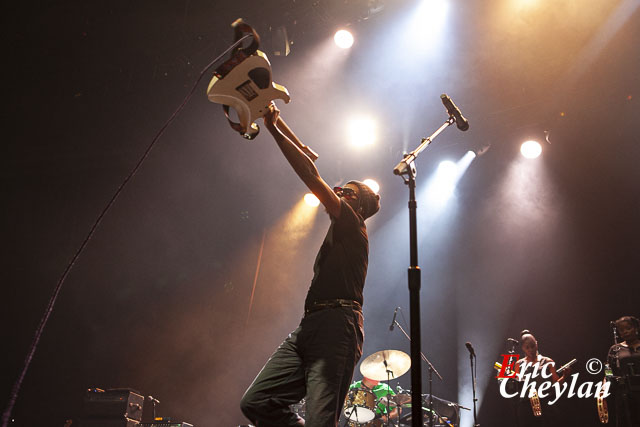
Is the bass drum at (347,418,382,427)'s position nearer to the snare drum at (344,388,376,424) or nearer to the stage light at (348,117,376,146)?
the snare drum at (344,388,376,424)

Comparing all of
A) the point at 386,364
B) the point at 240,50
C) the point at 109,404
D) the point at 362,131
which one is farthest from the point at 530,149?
the point at 109,404

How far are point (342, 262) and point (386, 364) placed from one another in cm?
520

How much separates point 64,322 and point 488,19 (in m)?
8.71

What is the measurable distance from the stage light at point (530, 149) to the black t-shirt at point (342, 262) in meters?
7.58

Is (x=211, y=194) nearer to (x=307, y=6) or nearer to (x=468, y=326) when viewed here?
(x=307, y=6)

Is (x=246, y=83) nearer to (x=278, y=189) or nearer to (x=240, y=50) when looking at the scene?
(x=240, y=50)

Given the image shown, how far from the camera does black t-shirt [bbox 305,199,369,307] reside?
256cm

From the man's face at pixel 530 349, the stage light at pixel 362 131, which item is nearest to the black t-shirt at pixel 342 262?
the man's face at pixel 530 349

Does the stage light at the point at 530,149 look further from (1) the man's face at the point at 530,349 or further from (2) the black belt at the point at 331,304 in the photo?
(2) the black belt at the point at 331,304

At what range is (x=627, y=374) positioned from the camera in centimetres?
591

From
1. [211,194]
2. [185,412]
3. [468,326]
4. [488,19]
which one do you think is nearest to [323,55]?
[488,19]

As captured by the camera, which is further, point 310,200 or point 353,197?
point 310,200

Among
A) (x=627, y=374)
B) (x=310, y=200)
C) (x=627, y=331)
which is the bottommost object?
(x=627, y=374)

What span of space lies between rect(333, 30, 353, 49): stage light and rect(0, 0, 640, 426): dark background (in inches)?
7.6
